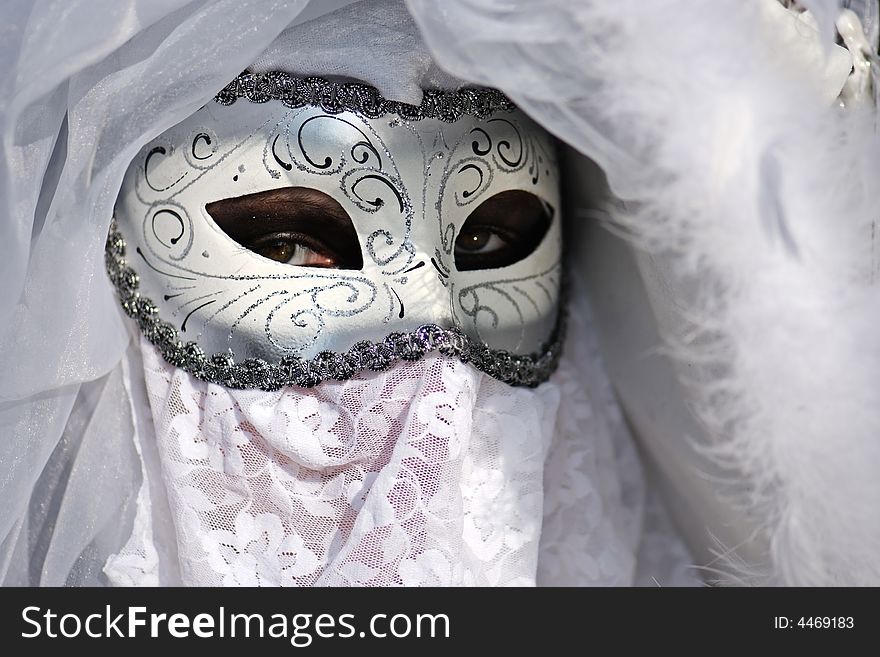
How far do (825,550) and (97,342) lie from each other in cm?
84

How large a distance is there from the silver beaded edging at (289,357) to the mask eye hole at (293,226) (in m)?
0.11

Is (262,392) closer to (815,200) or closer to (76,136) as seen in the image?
(76,136)

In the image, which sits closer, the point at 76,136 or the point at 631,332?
the point at 76,136

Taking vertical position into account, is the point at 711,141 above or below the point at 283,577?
above

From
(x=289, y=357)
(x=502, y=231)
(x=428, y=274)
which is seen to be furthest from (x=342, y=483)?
(x=502, y=231)

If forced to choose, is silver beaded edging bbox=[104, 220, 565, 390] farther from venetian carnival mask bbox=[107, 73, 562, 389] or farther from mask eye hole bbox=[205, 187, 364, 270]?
mask eye hole bbox=[205, 187, 364, 270]

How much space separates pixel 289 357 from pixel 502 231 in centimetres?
33

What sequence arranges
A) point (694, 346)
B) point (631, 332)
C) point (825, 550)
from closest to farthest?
point (825, 550) < point (694, 346) < point (631, 332)

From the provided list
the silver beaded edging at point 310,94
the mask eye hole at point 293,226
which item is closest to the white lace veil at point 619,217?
the silver beaded edging at point 310,94

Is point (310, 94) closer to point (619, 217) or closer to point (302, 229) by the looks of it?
point (302, 229)

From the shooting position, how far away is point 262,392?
44.0 inches

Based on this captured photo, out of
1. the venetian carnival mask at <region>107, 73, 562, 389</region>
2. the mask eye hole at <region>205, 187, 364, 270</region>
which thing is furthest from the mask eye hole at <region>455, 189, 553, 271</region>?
the mask eye hole at <region>205, 187, 364, 270</region>

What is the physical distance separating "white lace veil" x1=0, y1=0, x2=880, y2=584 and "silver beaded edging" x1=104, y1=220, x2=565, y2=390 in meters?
0.06
